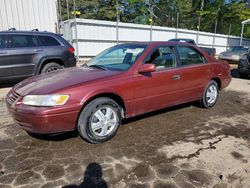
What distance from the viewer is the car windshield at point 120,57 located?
13.1ft

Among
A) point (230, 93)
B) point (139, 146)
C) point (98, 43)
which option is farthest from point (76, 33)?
point (139, 146)

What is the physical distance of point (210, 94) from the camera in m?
5.32

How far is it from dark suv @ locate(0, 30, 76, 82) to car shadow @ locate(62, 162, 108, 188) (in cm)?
491

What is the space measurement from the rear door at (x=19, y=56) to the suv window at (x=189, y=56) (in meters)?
4.44

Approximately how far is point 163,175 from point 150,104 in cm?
155

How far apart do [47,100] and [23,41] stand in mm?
4593

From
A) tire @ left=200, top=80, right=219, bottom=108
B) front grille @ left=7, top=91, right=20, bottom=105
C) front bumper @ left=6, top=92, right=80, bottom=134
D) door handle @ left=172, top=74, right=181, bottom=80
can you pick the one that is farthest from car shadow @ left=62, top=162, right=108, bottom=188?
tire @ left=200, top=80, right=219, bottom=108

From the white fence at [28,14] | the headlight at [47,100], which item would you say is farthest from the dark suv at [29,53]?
the white fence at [28,14]

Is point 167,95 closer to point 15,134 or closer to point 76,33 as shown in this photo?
point 15,134

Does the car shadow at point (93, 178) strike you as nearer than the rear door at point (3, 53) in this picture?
Yes

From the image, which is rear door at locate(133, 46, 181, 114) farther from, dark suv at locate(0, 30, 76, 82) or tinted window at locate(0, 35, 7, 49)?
tinted window at locate(0, 35, 7, 49)

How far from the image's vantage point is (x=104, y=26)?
15.9m

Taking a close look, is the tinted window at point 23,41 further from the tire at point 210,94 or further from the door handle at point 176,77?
the tire at point 210,94

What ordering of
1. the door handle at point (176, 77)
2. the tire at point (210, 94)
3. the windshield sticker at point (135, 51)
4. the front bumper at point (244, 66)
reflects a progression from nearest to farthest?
the windshield sticker at point (135, 51)
the door handle at point (176, 77)
the tire at point (210, 94)
the front bumper at point (244, 66)
